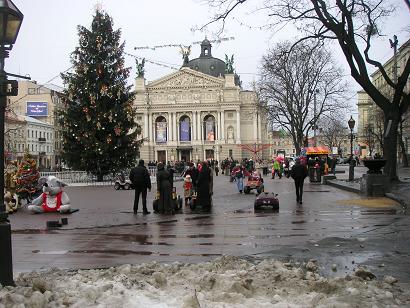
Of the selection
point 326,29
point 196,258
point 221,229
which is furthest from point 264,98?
point 196,258

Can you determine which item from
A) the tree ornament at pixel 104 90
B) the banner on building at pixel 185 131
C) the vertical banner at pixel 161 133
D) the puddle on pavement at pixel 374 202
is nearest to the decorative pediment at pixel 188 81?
the banner on building at pixel 185 131

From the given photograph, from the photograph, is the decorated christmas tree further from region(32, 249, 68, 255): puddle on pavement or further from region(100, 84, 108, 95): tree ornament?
region(100, 84, 108, 95): tree ornament

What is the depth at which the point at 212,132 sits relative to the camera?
404 feet

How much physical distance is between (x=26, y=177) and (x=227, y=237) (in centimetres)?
1190

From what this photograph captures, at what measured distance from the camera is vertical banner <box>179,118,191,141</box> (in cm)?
12369

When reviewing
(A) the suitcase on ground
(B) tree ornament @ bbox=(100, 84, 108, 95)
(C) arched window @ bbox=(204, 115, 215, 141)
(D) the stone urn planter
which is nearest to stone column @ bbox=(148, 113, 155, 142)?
(C) arched window @ bbox=(204, 115, 215, 141)

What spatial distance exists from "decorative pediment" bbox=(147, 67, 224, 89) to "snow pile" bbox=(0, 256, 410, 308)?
378ft

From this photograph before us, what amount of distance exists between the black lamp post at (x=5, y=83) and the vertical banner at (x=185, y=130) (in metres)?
117

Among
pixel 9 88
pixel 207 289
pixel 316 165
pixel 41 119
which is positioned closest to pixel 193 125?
pixel 41 119

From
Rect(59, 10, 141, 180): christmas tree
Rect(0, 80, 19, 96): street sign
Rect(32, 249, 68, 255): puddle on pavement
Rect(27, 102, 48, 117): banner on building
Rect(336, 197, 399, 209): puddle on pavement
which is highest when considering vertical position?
Rect(27, 102, 48, 117): banner on building

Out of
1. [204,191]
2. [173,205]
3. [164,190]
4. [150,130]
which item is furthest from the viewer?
[150,130]

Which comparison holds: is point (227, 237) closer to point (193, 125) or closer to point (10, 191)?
point (10, 191)

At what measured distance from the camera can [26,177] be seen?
20109 millimetres

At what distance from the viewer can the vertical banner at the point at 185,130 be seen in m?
124
